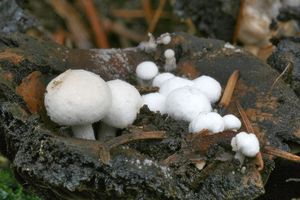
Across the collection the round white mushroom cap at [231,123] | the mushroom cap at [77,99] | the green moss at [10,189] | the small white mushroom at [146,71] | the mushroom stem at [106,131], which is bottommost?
the green moss at [10,189]

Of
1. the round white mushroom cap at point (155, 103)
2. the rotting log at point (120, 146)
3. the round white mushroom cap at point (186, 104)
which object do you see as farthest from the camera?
the round white mushroom cap at point (155, 103)

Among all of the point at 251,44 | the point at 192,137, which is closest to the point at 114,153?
the point at 192,137

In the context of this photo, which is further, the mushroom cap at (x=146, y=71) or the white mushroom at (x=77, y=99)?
the mushroom cap at (x=146, y=71)

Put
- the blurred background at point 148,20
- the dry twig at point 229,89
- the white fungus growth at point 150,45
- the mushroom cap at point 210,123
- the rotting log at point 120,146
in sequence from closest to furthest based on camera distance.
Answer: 1. the rotting log at point 120,146
2. the mushroom cap at point 210,123
3. the dry twig at point 229,89
4. the white fungus growth at point 150,45
5. the blurred background at point 148,20

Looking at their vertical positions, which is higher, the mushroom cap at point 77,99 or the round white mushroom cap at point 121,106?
the mushroom cap at point 77,99

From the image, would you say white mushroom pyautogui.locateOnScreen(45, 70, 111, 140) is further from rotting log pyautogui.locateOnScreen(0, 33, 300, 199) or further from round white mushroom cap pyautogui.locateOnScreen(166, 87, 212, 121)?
round white mushroom cap pyautogui.locateOnScreen(166, 87, 212, 121)

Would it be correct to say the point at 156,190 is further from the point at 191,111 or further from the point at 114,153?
the point at 191,111

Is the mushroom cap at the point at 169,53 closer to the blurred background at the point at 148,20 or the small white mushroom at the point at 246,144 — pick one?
the small white mushroom at the point at 246,144

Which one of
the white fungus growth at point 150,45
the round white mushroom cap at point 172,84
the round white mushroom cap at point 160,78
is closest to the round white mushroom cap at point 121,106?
the round white mushroom cap at point 172,84

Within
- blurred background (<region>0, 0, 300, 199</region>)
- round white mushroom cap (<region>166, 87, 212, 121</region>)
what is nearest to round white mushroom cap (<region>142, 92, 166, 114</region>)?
round white mushroom cap (<region>166, 87, 212, 121</region>)
